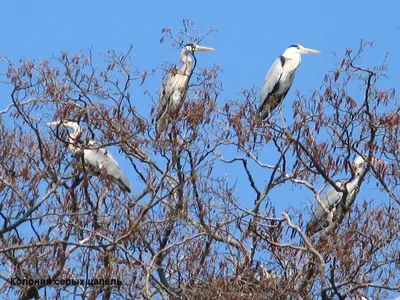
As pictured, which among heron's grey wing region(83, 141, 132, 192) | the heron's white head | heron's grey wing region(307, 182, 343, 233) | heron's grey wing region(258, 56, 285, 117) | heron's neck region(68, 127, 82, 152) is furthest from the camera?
the heron's white head

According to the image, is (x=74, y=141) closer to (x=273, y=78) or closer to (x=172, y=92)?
(x=172, y=92)

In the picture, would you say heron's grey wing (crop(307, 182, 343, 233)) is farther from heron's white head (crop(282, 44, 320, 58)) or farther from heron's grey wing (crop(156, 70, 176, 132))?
heron's white head (crop(282, 44, 320, 58))

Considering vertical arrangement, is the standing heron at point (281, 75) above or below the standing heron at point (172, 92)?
above

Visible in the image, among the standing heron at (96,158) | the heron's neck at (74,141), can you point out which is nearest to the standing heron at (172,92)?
the standing heron at (96,158)

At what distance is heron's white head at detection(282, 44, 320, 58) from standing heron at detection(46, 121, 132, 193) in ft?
10.5

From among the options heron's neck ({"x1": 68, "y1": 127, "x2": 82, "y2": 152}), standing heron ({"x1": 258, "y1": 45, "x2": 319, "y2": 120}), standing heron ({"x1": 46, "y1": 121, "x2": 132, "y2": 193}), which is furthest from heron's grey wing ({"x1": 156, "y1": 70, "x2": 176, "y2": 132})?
standing heron ({"x1": 258, "y1": 45, "x2": 319, "y2": 120})

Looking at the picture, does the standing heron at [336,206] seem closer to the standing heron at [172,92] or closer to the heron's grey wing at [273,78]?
the standing heron at [172,92]

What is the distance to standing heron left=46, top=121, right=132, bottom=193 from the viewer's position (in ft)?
34.6

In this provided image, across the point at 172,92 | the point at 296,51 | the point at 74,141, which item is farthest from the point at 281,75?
the point at 74,141

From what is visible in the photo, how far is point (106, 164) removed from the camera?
11.7 m

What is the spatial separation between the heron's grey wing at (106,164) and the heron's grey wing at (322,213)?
5.57 feet

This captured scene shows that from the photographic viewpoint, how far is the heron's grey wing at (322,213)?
10.8 meters

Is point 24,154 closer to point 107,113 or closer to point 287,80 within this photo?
point 107,113

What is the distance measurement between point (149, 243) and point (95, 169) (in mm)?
995
